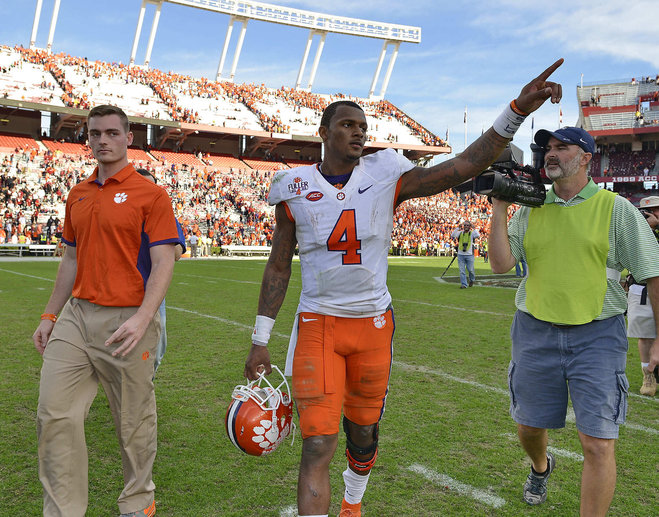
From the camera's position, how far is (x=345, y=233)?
2598 millimetres

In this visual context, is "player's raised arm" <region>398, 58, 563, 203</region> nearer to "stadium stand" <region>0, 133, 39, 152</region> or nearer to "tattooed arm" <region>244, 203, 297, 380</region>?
"tattooed arm" <region>244, 203, 297, 380</region>

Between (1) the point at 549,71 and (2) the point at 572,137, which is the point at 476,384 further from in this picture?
(1) the point at 549,71

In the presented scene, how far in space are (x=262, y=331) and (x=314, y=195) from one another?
71cm

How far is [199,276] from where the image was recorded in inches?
682

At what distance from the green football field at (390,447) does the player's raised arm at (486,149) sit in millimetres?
1775

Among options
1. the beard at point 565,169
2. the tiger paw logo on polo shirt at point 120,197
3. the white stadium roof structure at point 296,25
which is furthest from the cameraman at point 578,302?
the white stadium roof structure at point 296,25

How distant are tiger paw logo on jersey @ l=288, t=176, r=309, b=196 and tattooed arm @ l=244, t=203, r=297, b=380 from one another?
0.35ft

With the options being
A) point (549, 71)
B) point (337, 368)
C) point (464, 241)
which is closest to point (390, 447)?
point (337, 368)

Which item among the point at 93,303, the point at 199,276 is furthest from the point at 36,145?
the point at 93,303

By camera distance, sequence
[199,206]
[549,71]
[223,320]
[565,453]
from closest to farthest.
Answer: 1. [549,71]
2. [565,453]
3. [223,320]
4. [199,206]

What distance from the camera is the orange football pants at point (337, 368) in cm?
253

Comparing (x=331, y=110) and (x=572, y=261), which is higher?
(x=331, y=110)

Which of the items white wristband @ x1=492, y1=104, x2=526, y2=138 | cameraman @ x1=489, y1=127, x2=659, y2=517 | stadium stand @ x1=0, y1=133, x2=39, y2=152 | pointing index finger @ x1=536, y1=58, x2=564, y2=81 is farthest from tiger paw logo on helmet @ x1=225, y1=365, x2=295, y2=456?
stadium stand @ x1=0, y1=133, x2=39, y2=152

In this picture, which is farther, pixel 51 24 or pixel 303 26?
pixel 303 26
